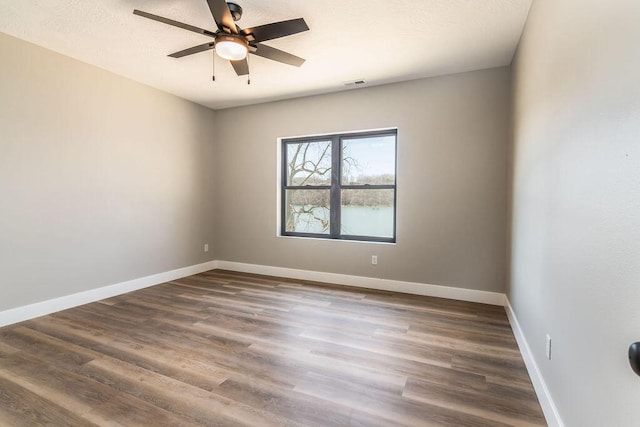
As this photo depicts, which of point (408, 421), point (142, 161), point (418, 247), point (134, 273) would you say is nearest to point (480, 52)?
point (418, 247)

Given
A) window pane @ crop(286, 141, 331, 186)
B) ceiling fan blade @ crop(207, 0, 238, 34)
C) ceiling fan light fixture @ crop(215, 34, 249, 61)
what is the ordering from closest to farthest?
1. ceiling fan blade @ crop(207, 0, 238, 34)
2. ceiling fan light fixture @ crop(215, 34, 249, 61)
3. window pane @ crop(286, 141, 331, 186)

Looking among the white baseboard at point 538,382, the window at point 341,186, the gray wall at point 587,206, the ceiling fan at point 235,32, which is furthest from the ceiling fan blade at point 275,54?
the white baseboard at point 538,382

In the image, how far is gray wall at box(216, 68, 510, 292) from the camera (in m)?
3.42

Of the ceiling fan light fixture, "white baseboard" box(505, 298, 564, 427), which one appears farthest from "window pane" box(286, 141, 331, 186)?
"white baseboard" box(505, 298, 564, 427)

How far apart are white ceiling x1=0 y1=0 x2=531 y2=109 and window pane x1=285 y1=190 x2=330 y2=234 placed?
1579 millimetres

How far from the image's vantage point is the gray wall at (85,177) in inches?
113

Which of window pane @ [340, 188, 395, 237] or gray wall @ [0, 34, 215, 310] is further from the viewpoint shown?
window pane @ [340, 188, 395, 237]

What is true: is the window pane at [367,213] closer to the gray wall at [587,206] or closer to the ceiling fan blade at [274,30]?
the gray wall at [587,206]

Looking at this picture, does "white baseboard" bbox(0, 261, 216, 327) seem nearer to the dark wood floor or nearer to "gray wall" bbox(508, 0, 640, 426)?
the dark wood floor

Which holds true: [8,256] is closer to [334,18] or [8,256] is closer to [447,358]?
[334,18]

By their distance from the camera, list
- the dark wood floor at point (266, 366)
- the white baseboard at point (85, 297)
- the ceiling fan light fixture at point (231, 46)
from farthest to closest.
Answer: the white baseboard at point (85, 297) → the ceiling fan light fixture at point (231, 46) → the dark wood floor at point (266, 366)

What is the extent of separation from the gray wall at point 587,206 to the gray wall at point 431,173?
4.58 ft

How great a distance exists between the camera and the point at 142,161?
402 cm

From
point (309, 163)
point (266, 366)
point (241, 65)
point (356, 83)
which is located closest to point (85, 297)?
point (266, 366)
